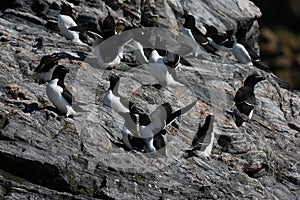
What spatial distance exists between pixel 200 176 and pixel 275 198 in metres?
1.63

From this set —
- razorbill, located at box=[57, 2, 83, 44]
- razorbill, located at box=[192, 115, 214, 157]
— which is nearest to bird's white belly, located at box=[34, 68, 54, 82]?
razorbill, located at box=[57, 2, 83, 44]

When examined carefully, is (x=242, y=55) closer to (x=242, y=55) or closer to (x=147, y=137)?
(x=242, y=55)

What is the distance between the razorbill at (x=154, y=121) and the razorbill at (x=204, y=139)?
2.09 ft

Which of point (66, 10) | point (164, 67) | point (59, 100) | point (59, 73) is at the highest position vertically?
point (59, 73)

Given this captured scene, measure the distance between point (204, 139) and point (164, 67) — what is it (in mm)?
2388

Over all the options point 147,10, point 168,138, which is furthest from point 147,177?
point 147,10

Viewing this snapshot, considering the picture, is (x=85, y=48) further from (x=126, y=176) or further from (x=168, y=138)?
(x=126, y=176)

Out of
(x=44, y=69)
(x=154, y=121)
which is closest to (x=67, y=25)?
(x=44, y=69)

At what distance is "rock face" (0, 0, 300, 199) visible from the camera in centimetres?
1368

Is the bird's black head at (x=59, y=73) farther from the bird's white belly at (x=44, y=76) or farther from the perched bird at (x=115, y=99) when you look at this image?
the perched bird at (x=115, y=99)

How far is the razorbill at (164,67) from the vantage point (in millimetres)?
17547

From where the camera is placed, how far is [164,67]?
17.5m

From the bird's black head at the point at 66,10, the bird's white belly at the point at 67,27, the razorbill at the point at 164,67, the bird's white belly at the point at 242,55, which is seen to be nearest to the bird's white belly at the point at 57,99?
the razorbill at the point at 164,67

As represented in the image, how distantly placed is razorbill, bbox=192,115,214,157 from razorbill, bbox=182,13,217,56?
14.4 ft
